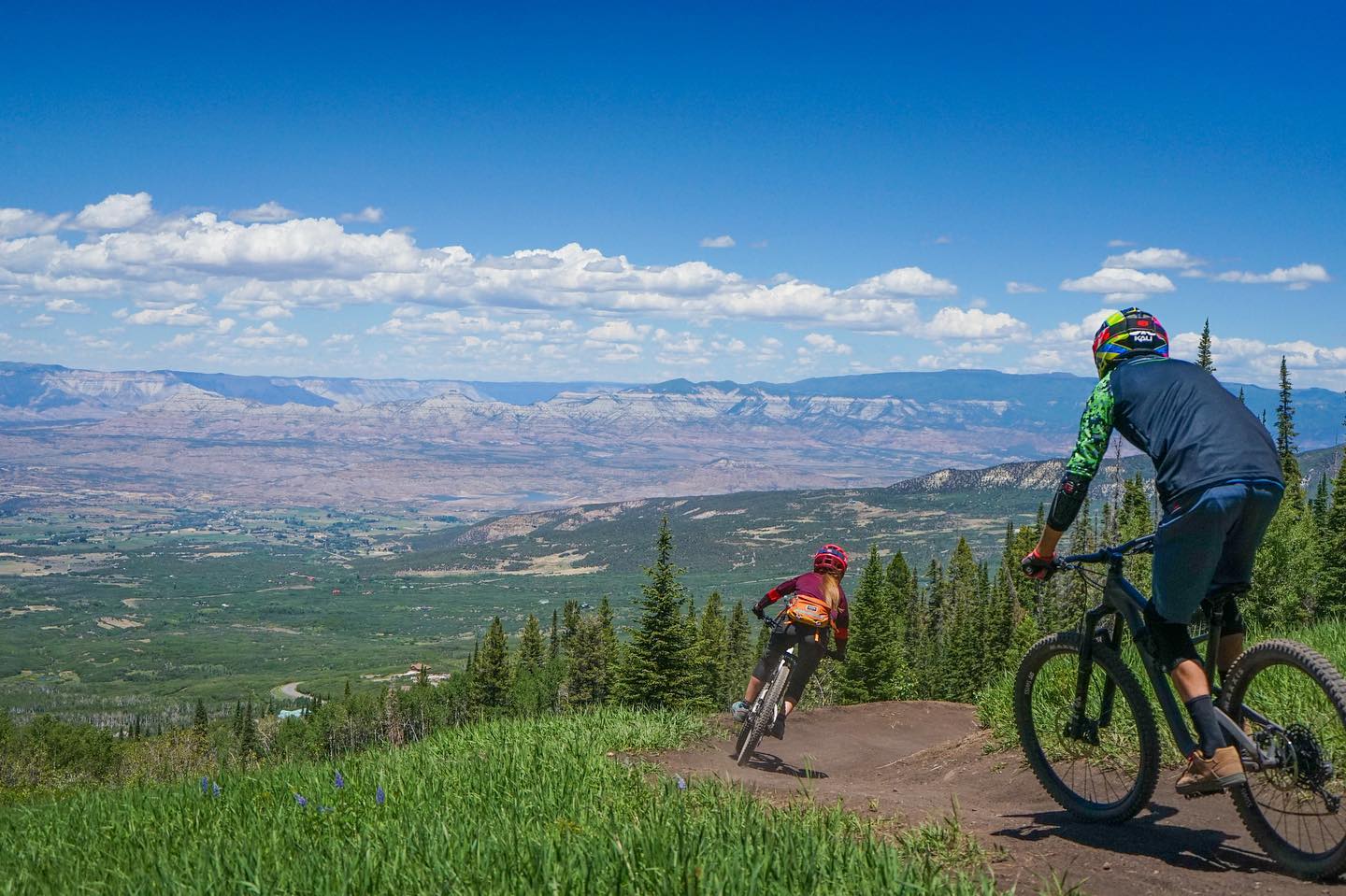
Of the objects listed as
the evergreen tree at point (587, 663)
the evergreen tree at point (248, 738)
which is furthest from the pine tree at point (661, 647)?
the evergreen tree at point (248, 738)

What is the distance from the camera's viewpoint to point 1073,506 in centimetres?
601

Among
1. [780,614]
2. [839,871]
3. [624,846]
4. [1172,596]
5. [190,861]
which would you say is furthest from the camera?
[780,614]

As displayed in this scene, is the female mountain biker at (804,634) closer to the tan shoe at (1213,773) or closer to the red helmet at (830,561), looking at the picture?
the red helmet at (830,561)

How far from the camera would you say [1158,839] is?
19.1ft

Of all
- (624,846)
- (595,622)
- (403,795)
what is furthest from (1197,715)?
(595,622)

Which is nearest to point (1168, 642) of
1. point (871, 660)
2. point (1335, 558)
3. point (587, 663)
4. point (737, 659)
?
point (1335, 558)

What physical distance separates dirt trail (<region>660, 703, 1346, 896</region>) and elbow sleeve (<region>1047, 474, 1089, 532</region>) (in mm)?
1868

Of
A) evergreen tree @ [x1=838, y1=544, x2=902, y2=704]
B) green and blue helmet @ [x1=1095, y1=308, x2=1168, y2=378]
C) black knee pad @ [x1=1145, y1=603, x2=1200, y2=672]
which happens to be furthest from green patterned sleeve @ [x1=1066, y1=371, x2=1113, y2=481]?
evergreen tree @ [x1=838, y1=544, x2=902, y2=704]

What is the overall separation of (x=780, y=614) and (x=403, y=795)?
7.04m

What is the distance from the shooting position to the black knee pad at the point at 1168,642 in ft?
19.0

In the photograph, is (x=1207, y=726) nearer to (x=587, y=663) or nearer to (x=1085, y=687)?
(x=1085, y=687)

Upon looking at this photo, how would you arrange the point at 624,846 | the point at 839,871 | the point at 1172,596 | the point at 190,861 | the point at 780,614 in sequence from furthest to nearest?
the point at 780,614 < the point at 1172,596 < the point at 190,861 < the point at 624,846 < the point at 839,871

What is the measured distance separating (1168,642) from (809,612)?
679 centimetres

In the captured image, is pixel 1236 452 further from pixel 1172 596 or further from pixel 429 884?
pixel 429 884
